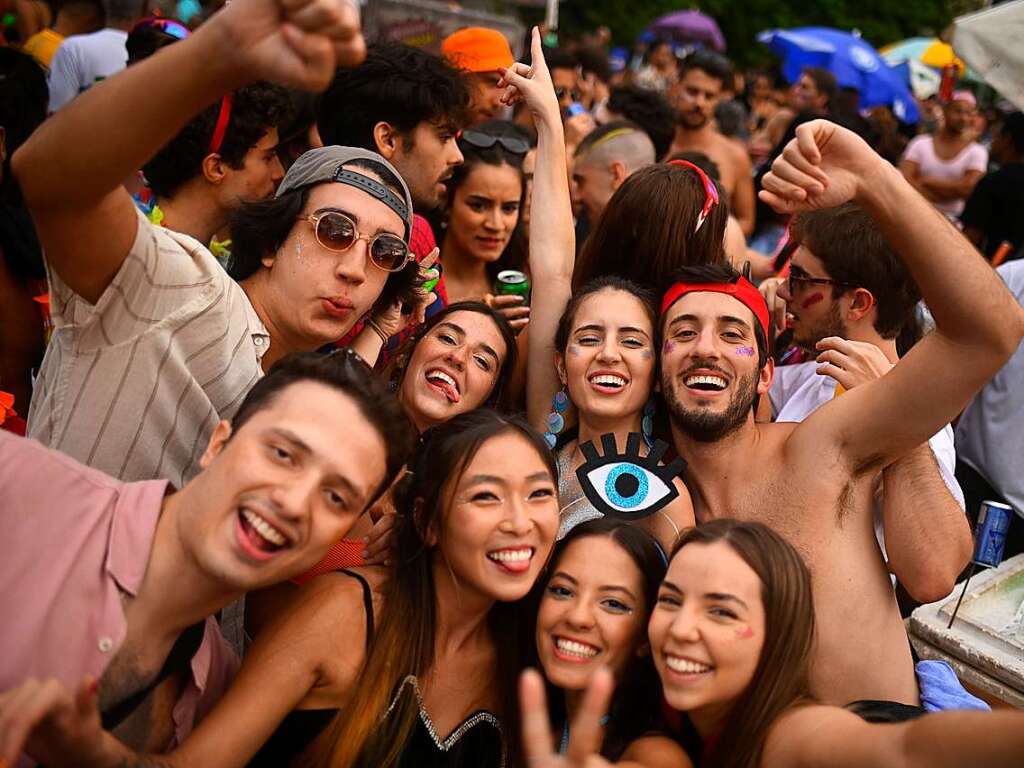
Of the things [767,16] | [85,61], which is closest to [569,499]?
[85,61]

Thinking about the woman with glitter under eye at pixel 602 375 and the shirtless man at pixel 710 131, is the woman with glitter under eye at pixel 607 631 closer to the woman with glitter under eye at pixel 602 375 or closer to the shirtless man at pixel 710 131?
the woman with glitter under eye at pixel 602 375

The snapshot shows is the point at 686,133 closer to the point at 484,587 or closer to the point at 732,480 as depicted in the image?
the point at 732,480

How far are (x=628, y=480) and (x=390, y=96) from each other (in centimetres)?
203

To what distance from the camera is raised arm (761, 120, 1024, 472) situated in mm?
2510

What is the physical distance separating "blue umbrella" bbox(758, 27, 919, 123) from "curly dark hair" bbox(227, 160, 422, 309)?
11718mm

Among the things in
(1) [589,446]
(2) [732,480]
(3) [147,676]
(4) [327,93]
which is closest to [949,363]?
(2) [732,480]

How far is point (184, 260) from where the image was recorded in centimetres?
234

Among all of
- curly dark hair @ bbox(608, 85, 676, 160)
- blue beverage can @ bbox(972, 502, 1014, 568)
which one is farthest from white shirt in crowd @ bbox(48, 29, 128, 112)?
blue beverage can @ bbox(972, 502, 1014, 568)

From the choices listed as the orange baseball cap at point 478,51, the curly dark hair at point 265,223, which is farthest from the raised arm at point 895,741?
the orange baseball cap at point 478,51

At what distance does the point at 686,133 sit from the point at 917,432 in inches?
206

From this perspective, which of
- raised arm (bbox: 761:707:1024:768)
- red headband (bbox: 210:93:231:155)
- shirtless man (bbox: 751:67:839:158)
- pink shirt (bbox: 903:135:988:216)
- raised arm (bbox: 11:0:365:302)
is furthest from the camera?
shirtless man (bbox: 751:67:839:158)

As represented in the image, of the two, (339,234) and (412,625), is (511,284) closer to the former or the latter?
(339,234)

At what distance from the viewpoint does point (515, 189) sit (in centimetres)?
454

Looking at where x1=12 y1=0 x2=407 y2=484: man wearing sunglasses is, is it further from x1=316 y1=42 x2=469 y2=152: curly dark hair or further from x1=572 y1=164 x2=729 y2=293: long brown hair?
x1=316 y1=42 x2=469 y2=152: curly dark hair
